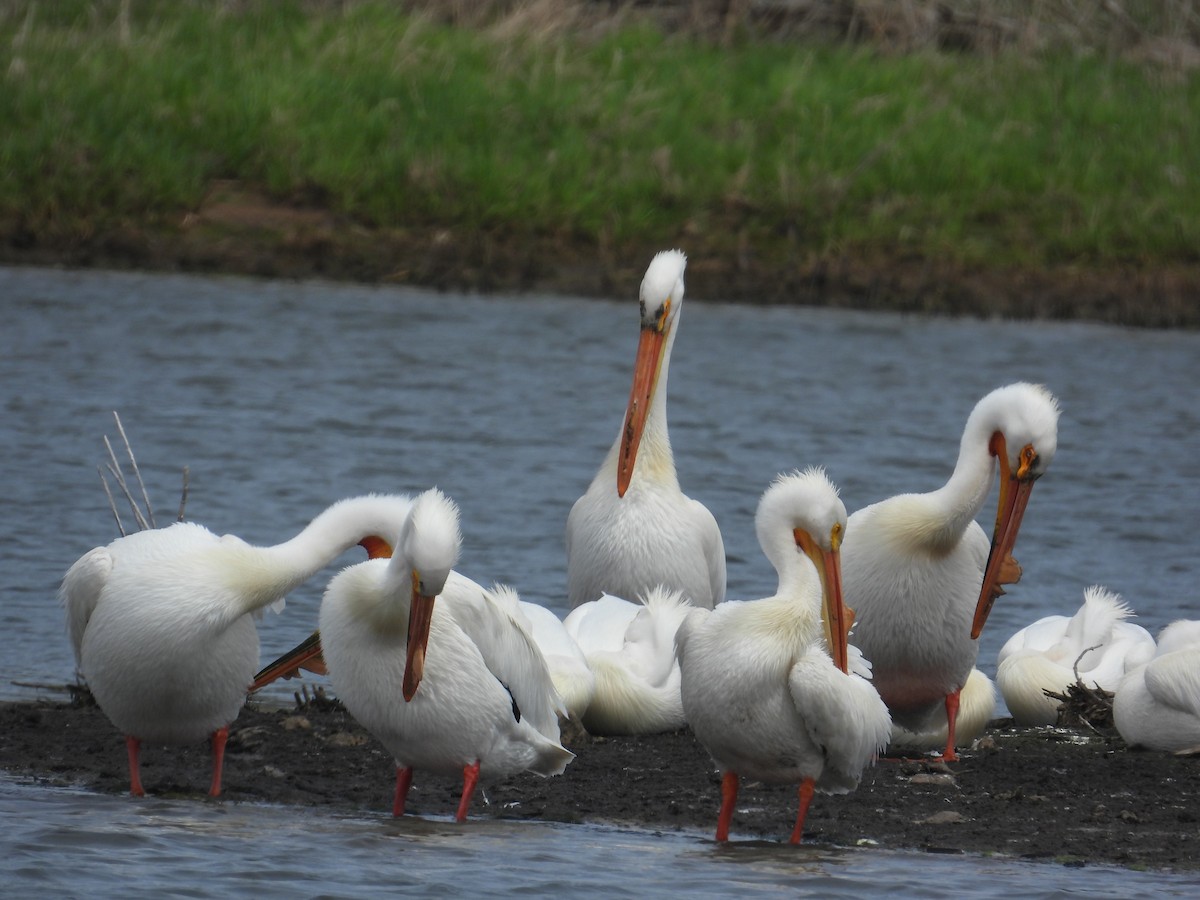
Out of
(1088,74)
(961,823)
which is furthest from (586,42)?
(961,823)

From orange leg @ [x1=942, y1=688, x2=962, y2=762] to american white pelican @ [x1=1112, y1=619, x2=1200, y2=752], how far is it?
1.69 ft

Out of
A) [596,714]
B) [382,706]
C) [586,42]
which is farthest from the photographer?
[586,42]

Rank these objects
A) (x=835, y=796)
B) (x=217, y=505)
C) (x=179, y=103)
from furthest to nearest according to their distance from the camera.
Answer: (x=179, y=103) < (x=217, y=505) < (x=835, y=796)

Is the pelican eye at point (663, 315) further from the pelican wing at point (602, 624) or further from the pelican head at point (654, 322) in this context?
the pelican wing at point (602, 624)

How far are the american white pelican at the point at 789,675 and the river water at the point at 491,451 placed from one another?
0.25 meters

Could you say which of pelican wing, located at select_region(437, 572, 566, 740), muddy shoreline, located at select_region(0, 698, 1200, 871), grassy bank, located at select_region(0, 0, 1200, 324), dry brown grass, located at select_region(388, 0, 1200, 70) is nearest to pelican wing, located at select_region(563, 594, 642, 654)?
muddy shoreline, located at select_region(0, 698, 1200, 871)

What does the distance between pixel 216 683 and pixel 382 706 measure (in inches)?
20.9

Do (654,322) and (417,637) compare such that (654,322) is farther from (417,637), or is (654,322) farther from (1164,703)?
(417,637)

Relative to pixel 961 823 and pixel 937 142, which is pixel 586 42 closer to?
pixel 937 142

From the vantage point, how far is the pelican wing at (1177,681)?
254 inches

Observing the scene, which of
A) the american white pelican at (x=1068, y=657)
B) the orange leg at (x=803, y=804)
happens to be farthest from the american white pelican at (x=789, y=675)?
the american white pelican at (x=1068, y=657)

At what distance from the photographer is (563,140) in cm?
1639

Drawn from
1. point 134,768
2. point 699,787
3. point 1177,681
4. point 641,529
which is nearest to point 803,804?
point 699,787

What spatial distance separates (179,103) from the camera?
52.2 feet
